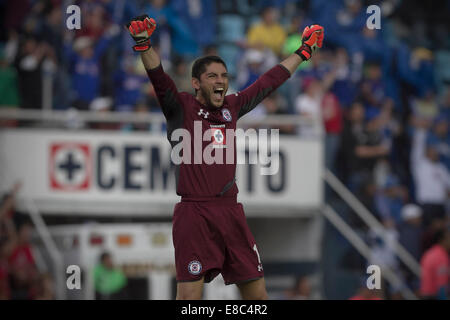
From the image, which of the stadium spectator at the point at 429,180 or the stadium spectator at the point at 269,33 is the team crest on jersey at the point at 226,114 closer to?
the stadium spectator at the point at 269,33

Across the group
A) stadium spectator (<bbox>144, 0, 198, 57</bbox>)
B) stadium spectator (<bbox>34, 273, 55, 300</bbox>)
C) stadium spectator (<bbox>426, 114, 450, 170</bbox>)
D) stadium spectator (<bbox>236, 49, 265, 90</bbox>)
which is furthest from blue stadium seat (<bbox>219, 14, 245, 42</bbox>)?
stadium spectator (<bbox>34, 273, 55, 300</bbox>)

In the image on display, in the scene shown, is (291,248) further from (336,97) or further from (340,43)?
(340,43)

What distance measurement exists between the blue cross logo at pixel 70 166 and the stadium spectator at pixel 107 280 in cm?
125

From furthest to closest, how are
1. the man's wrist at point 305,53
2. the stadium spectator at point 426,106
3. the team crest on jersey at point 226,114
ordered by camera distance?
the stadium spectator at point 426,106 < the man's wrist at point 305,53 < the team crest on jersey at point 226,114

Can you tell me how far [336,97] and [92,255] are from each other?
14.2ft

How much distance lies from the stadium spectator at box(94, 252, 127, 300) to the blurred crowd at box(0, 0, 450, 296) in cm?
201

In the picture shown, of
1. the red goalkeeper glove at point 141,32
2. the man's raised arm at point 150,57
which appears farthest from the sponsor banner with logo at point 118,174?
the red goalkeeper glove at point 141,32

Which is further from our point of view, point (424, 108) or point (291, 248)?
point (424, 108)

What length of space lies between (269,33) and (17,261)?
17.0ft

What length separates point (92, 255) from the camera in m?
13.0

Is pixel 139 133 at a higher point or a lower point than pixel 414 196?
higher

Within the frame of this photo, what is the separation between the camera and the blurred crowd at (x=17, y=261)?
12242 millimetres
